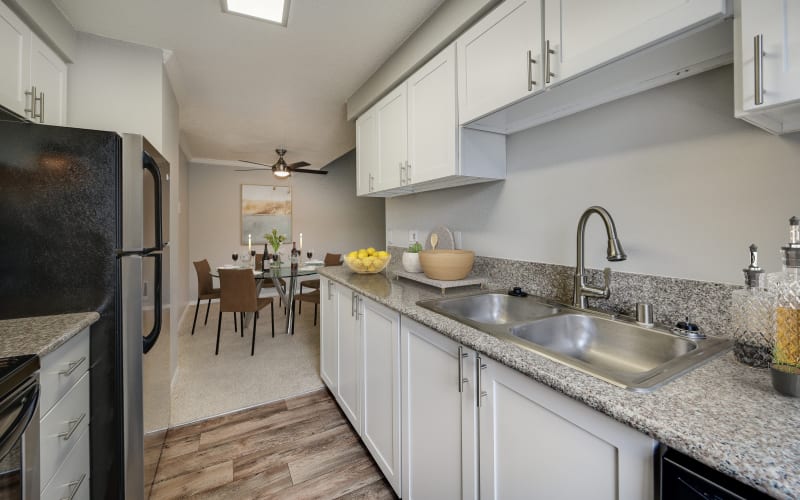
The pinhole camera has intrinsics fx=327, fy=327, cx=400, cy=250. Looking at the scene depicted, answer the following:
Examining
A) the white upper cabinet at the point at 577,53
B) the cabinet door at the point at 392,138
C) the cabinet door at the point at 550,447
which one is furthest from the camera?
the cabinet door at the point at 392,138

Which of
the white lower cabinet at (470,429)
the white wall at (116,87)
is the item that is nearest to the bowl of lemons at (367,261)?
the white lower cabinet at (470,429)

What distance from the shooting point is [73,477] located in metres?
1.10

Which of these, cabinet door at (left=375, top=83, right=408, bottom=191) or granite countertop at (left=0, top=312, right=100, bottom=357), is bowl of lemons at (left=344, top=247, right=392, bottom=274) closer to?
cabinet door at (left=375, top=83, right=408, bottom=191)

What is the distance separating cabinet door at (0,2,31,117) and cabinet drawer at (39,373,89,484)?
1.33 metres

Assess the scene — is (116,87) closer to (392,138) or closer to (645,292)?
(392,138)

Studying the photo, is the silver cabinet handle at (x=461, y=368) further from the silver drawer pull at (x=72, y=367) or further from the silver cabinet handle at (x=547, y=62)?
the silver drawer pull at (x=72, y=367)

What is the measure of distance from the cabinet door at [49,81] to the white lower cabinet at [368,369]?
1823 mm

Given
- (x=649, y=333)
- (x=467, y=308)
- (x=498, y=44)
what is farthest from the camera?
(x=467, y=308)

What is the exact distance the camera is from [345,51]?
2.20 meters

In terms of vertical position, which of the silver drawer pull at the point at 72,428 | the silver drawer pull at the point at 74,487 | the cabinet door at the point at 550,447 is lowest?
the silver drawer pull at the point at 74,487

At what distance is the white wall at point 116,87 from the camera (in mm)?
2082

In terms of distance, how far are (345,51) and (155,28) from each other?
3.70ft

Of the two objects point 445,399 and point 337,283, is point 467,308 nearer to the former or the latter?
point 445,399

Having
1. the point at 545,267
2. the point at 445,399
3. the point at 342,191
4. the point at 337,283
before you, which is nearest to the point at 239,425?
the point at 337,283
